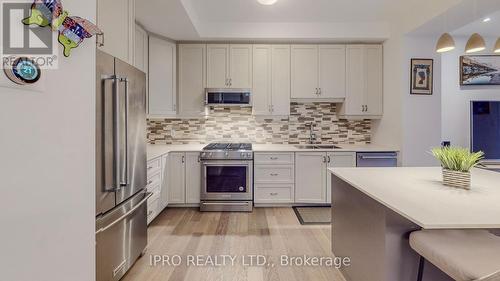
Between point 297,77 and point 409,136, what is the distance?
174 centimetres

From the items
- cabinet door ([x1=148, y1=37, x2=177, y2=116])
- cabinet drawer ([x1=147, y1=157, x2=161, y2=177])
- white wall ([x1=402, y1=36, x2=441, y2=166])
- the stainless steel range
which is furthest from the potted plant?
cabinet door ([x1=148, y1=37, x2=177, y2=116])

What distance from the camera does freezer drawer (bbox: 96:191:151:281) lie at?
5.83 ft

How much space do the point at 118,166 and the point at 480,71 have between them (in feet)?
17.2

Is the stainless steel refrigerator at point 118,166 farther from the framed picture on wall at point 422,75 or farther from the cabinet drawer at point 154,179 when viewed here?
the framed picture on wall at point 422,75

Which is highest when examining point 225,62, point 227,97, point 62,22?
point 225,62

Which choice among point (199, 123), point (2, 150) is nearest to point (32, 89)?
point (2, 150)

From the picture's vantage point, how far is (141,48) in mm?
3484

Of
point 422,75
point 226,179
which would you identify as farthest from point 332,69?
point 226,179

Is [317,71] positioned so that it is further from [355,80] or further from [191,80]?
[191,80]

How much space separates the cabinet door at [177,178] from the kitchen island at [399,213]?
2.33m

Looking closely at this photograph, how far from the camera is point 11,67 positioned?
80cm

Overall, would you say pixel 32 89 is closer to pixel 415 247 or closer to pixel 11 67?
pixel 11 67

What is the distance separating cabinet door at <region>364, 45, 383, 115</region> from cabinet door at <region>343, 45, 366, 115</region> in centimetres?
6

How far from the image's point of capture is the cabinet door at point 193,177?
3824mm
